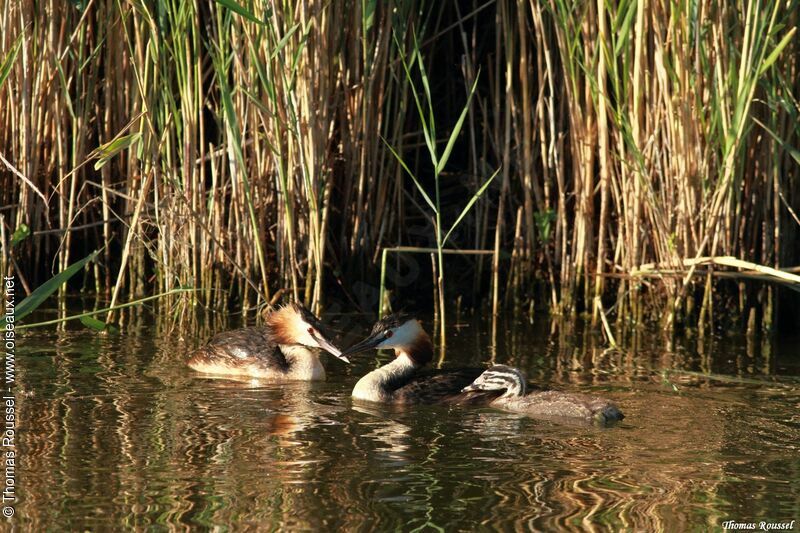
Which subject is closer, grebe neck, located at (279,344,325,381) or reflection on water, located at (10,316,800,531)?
reflection on water, located at (10,316,800,531)

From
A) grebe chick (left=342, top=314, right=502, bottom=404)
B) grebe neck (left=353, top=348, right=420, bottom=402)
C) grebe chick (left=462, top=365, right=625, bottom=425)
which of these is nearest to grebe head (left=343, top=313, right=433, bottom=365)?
grebe chick (left=342, top=314, right=502, bottom=404)

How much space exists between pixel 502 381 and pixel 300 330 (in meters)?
1.39

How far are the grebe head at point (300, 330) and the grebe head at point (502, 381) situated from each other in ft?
3.23

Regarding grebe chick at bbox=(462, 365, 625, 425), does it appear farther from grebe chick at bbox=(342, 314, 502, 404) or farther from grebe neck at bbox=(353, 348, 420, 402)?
grebe neck at bbox=(353, 348, 420, 402)

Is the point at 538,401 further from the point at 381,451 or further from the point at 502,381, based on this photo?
the point at 381,451

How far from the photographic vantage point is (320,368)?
6.60 m

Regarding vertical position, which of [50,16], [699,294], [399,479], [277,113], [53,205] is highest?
[50,16]

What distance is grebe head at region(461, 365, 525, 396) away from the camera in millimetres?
5910

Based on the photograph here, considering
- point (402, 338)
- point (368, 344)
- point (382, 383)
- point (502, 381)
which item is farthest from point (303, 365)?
point (502, 381)

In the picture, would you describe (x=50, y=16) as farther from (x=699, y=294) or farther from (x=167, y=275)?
(x=699, y=294)

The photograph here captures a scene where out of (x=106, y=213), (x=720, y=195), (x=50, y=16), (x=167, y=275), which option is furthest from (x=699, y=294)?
(x=50, y=16)

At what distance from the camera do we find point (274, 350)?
6.76 metres

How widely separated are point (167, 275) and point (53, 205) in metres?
1.12

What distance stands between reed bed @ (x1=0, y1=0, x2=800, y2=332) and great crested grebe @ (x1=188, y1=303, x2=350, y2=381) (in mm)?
414
